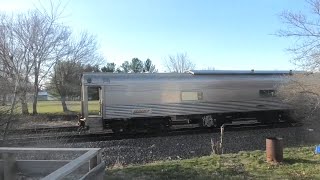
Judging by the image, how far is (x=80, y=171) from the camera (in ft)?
18.2

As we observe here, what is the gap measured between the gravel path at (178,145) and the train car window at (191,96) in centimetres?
406

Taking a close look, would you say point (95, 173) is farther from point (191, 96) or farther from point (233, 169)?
point (191, 96)

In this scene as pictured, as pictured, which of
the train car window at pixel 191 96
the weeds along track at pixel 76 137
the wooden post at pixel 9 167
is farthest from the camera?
the train car window at pixel 191 96

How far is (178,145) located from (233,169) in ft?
22.6

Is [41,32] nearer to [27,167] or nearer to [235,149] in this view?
[235,149]

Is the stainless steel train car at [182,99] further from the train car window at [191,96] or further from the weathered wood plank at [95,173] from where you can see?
the weathered wood plank at [95,173]

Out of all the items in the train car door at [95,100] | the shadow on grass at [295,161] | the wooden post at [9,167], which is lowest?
the shadow on grass at [295,161]

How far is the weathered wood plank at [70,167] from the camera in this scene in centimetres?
418

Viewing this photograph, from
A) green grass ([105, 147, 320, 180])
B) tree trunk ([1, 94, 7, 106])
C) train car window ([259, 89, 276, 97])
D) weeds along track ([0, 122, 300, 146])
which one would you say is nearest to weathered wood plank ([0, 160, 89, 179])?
green grass ([105, 147, 320, 180])

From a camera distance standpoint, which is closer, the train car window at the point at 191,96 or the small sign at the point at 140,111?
the small sign at the point at 140,111

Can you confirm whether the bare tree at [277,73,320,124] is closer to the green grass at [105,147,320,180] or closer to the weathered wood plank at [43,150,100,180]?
the green grass at [105,147,320,180]

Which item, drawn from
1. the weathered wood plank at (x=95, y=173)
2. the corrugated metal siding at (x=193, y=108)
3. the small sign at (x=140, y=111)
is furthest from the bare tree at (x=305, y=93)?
the weathered wood plank at (x=95, y=173)

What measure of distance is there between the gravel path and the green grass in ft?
10.2

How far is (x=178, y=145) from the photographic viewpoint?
16.2 metres
